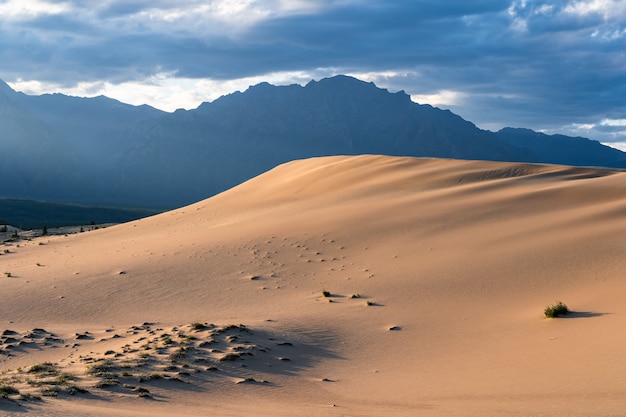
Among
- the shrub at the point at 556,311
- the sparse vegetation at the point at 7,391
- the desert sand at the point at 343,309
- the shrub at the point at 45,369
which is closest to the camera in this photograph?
the sparse vegetation at the point at 7,391

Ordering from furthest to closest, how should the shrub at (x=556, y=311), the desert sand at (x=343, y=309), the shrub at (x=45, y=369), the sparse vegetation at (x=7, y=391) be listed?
the shrub at (x=556, y=311)
the shrub at (x=45, y=369)
the desert sand at (x=343, y=309)
the sparse vegetation at (x=7, y=391)

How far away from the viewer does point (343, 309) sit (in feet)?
53.2

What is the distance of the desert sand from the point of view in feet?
33.4

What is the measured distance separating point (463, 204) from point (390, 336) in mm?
11649

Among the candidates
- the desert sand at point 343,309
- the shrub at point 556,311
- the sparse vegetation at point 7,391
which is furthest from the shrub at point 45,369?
the shrub at point 556,311

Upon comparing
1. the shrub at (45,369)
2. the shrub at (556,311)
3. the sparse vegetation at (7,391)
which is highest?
the shrub at (556,311)

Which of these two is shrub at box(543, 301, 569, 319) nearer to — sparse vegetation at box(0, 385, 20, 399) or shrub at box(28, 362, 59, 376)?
shrub at box(28, 362, 59, 376)

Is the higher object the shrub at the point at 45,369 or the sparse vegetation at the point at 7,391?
the sparse vegetation at the point at 7,391

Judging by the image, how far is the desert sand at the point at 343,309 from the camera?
1020 cm

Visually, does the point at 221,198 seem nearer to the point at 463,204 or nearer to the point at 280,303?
the point at 463,204

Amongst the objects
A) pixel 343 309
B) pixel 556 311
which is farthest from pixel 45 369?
pixel 556 311

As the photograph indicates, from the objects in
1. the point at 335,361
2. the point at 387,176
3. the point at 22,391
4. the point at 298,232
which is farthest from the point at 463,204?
the point at 22,391

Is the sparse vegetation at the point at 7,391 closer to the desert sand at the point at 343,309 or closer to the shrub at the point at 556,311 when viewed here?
the desert sand at the point at 343,309

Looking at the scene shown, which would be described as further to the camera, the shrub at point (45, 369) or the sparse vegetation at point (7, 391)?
the shrub at point (45, 369)
